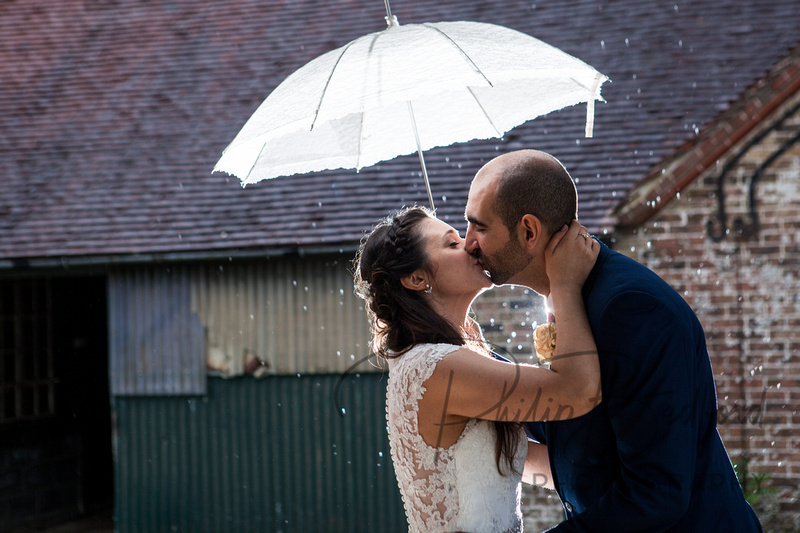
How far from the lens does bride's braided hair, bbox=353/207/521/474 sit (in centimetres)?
290

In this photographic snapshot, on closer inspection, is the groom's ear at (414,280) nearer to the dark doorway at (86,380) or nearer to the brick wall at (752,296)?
the brick wall at (752,296)

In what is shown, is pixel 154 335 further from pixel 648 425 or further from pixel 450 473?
pixel 648 425

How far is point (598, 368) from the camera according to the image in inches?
93.0

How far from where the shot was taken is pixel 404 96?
110 inches

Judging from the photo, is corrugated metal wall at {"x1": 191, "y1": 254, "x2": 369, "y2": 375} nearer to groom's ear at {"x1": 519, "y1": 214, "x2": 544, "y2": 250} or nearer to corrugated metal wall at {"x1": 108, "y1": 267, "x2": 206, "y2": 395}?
corrugated metal wall at {"x1": 108, "y1": 267, "x2": 206, "y2": 395}

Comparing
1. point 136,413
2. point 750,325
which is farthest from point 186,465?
point 750,325

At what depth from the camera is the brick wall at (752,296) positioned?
7.60 m

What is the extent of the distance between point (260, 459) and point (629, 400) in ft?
24.3

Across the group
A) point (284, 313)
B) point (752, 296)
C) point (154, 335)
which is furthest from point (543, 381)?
point (154, 335)

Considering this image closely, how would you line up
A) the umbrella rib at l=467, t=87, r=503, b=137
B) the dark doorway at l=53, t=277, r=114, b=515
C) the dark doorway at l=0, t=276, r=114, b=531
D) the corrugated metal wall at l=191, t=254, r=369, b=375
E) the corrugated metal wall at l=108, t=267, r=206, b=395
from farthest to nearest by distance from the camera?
the dark doorway at l=53, t=277, r=114, b=515, the dark doorway at l=0, t=276, r=114, b=531, the corrugated metal wall at l=108, t=267, r=206, b=395, the corrugated metal wall at l=191, t=254, r=369, b=375, the umbrella rib at l=467, t=87, r=503, b=137

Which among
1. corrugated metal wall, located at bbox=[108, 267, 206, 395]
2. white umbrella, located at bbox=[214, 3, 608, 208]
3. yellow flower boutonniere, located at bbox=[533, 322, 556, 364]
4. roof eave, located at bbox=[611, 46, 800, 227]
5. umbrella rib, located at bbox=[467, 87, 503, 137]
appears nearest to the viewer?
yellow flower boutonniere, located at bbox=[533, 322, 556, 364]

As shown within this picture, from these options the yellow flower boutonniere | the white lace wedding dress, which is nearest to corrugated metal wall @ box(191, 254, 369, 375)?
the white lace wedding dress

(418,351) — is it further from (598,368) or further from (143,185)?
(143,185)

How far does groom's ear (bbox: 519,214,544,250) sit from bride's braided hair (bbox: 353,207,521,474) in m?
0.46
